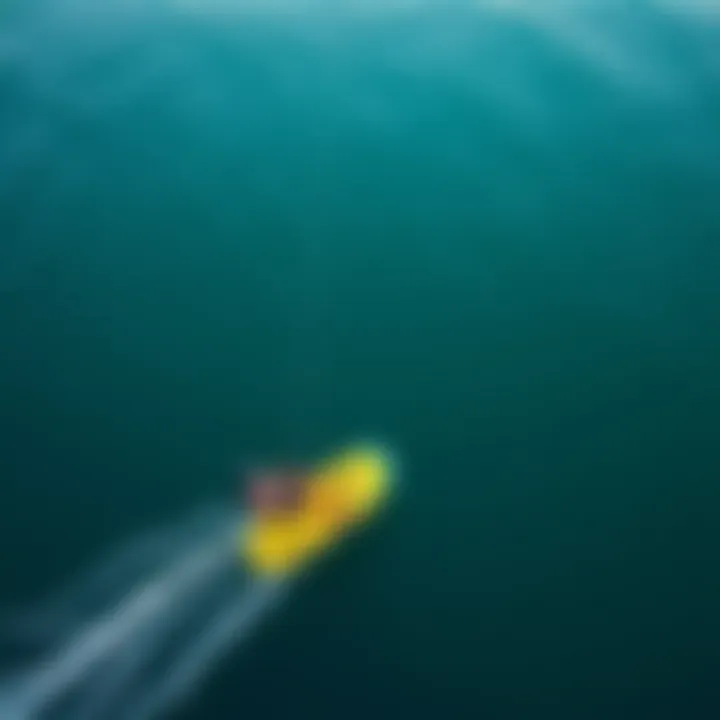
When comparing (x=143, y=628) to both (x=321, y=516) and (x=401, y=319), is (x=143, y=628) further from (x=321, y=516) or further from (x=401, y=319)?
(x=401, y=319)

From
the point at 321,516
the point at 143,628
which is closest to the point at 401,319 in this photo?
the point at 321,516

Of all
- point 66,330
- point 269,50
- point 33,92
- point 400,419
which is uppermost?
point 33,92

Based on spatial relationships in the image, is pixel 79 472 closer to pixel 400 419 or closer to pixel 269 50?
pixel 400 419

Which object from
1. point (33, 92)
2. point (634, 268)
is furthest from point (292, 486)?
point (33, 92)
